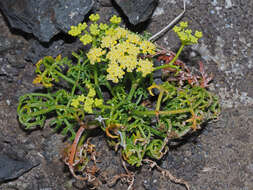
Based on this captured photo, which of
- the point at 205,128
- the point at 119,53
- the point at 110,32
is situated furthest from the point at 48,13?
the point at 205,128

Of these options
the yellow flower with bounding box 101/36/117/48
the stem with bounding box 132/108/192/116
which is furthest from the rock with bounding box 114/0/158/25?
the stem with bounding box 132/108/192/116

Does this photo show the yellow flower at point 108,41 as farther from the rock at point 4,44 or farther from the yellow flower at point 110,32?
the rock at point 4,44

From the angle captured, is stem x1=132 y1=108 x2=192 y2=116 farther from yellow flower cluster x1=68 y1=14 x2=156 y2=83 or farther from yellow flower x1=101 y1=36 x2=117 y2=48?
yellow flower x1=101 y1=36 x2=117 y2=48

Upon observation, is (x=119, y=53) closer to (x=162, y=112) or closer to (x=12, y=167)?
(x=162, y=112)

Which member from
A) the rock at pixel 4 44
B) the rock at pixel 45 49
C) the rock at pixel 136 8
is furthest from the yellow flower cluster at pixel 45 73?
the rock at pixel 136 8

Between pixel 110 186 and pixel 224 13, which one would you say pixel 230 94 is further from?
pixel 110 186

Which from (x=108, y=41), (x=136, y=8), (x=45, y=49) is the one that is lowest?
(x=45, y=49)

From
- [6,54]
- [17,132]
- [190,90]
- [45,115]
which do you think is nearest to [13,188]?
[17,132]
